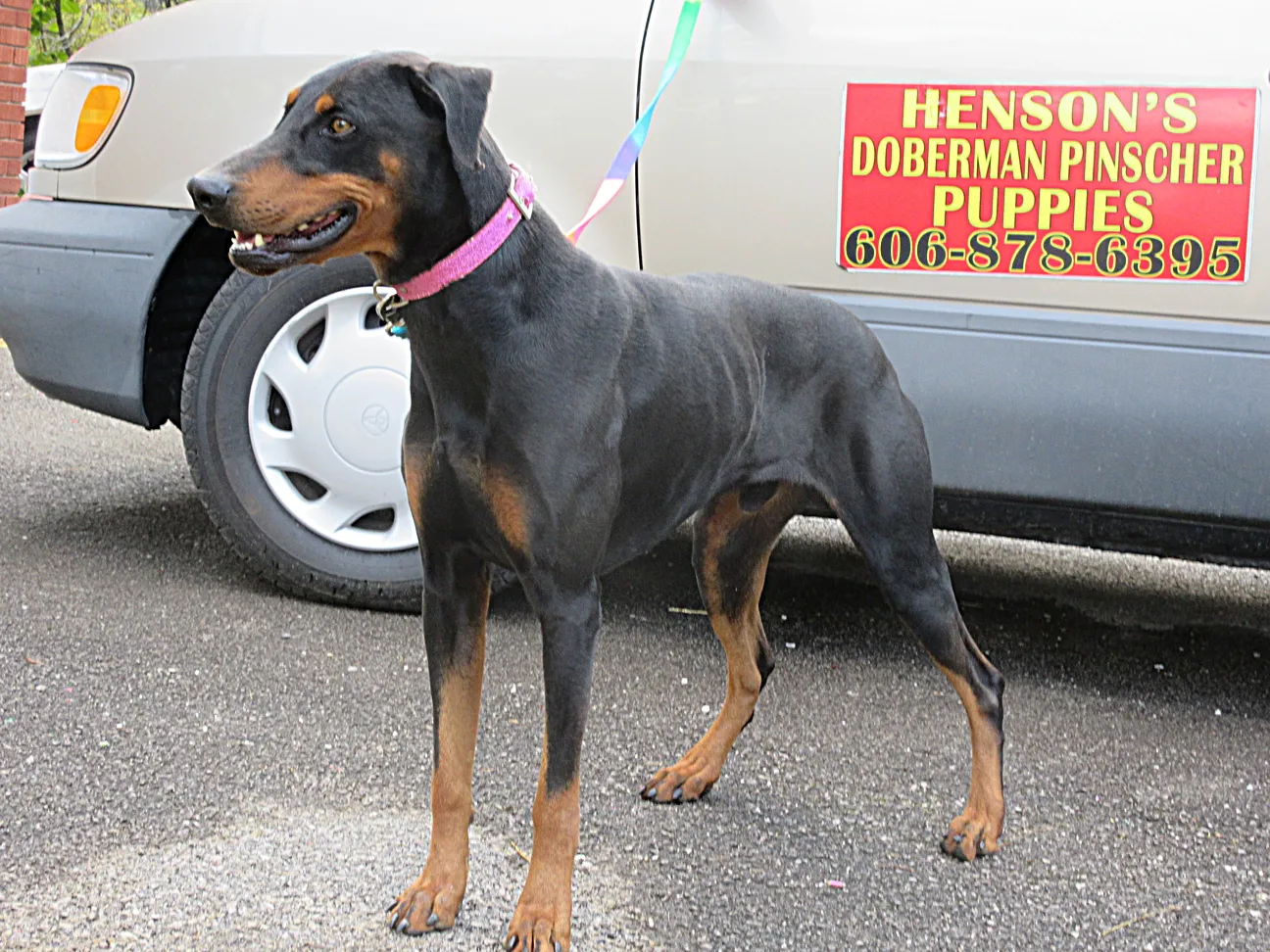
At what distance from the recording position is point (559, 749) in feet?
8.95

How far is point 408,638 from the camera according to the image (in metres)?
4.35

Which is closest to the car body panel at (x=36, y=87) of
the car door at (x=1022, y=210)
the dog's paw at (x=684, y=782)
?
the car door at (x=1022, y=210)

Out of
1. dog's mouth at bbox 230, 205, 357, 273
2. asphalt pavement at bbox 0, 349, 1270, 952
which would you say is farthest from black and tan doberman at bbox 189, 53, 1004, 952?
asphalt pavement at bbox 0, 349, 1270, 952

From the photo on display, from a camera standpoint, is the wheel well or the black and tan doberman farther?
the wheel well

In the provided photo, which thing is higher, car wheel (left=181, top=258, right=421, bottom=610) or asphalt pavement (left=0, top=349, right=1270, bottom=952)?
car wheel (left=181, top=258, right=421, bottom=610)

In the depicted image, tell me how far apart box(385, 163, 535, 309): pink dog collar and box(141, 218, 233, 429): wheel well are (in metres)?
2.14

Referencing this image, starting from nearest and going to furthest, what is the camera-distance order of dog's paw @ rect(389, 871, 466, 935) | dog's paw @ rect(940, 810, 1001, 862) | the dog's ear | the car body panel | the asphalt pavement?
the dog's ear, dog's paw @ rect(389, 871, 466, 935), the asphalt pavement, dog's paw @ rect(940, 810, 1001, 862), the car body panel

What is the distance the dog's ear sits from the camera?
249 centimetres

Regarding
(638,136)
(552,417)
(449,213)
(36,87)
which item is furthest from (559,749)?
(36,87)

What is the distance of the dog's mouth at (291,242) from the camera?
2.44 meters

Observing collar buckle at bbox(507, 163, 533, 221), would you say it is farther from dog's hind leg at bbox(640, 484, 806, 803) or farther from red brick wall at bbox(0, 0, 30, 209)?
red brick wall at bbox(0, 0, 30, 209)

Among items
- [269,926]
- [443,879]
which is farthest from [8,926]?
[443,879]

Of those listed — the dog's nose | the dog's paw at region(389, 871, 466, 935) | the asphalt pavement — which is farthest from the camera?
the asphalt pavement

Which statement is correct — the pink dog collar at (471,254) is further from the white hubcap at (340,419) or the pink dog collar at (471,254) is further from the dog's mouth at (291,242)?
the white hubcap at (340,419)
